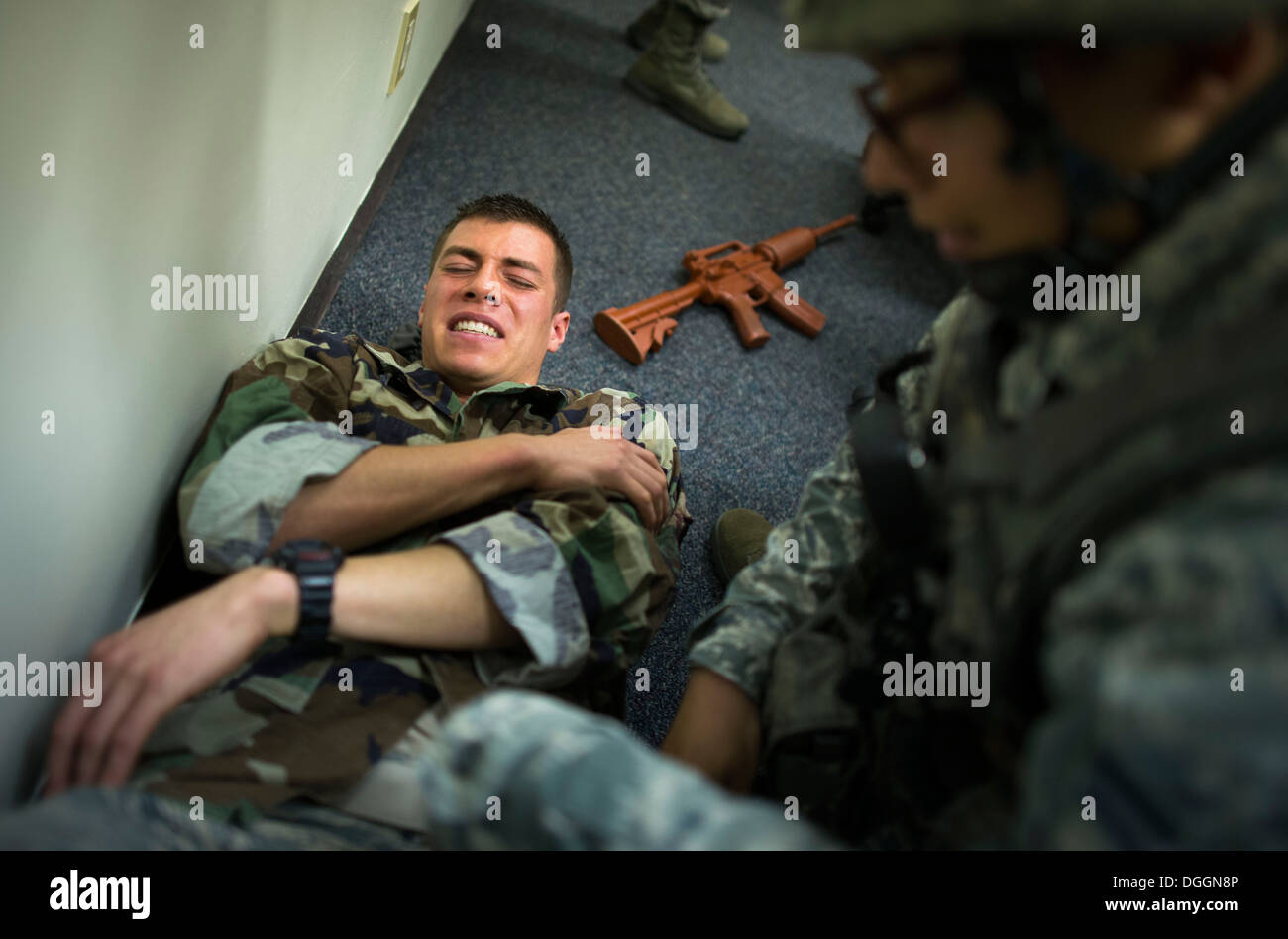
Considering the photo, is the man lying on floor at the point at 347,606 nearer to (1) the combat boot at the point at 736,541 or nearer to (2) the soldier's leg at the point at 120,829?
(2) the soldier's leg at the point at 120,829

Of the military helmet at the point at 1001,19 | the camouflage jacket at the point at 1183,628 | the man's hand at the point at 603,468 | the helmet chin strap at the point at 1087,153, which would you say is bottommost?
the camouflage jacket at the point at 1183,628

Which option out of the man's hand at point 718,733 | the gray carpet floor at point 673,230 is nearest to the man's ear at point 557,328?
the gray carpet floor at point 673,230

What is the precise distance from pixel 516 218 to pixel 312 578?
2.50ft

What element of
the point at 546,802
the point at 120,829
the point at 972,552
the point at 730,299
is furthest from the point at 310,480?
the point at 730,299

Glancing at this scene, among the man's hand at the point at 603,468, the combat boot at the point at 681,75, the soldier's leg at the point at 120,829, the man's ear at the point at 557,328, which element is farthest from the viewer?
the combat boot at the point at 681,75

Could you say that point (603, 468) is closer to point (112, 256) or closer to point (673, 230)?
point (112, 256)

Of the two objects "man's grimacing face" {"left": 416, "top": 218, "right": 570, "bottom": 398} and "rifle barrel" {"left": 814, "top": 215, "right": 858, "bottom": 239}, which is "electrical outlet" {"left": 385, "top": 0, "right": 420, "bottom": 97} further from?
"rifle barrel" {"left": 814, "top": 215, "right": 858, "bottom": 239}

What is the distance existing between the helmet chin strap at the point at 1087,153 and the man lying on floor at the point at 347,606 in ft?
2.05

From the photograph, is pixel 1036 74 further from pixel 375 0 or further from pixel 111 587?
pixel 375 0

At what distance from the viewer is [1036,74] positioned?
52 centimetres

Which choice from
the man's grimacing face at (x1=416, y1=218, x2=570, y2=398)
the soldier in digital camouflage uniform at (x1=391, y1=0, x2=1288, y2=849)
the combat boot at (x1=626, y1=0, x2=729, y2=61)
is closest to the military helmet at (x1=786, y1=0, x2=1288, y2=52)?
the soldier in digital camouflage uniform at (x1=391, y1=0, x2=1288, y2=849)

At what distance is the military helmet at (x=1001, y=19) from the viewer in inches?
17.3

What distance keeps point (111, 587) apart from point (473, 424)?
1.53ft

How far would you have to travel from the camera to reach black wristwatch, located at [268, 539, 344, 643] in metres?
0.88
